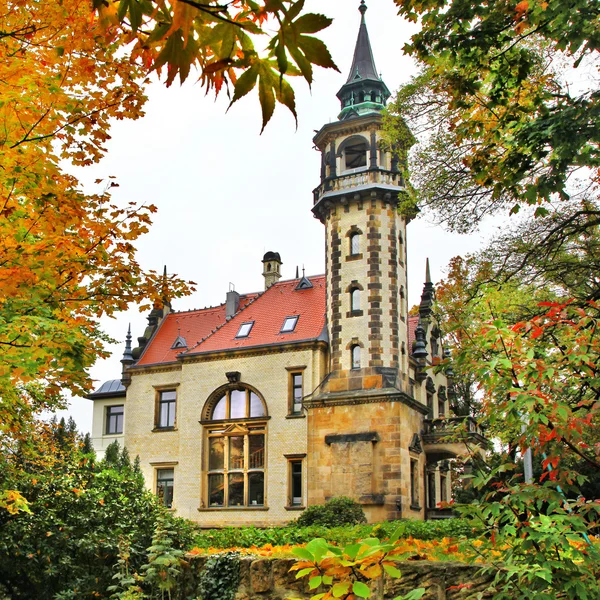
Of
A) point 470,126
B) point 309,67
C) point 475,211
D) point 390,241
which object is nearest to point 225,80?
point 309,67

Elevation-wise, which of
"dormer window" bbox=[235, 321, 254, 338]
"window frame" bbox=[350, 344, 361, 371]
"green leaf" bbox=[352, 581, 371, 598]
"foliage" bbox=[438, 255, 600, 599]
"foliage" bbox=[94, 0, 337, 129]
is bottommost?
"green leaf" bbox=[352, 581, 371, 598]

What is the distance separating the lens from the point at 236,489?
1248 inches

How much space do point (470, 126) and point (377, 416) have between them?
→ 70.6ft

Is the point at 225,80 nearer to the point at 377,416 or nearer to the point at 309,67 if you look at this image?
the point at 309,67

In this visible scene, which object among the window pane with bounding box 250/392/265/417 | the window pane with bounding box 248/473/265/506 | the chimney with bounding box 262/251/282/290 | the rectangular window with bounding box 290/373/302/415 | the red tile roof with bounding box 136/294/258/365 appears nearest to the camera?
the window pane with bounding box 248/473/265/506

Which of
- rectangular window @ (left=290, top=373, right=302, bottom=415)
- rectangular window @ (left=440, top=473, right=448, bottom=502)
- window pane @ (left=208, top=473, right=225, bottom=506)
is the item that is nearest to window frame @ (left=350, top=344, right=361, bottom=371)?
rectangular window @ (left=290, top=373, right=302, bottom=415)

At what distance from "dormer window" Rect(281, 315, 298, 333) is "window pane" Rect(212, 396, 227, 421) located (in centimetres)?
405

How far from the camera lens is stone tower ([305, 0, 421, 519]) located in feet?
94.1

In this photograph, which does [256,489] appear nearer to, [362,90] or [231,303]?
[231,303]

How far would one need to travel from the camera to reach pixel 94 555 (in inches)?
488

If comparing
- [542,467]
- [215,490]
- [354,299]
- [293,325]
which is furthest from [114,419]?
[542,467]

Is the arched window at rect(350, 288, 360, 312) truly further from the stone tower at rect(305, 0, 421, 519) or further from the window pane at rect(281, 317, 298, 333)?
the window pane at rect(281, 317, 298, 333)

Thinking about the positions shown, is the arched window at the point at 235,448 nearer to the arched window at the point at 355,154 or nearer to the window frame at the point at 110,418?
the window frame at the point at 110,418

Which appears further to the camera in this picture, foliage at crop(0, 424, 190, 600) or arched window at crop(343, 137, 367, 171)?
arched window at crop(343, 137, 367, 171)
